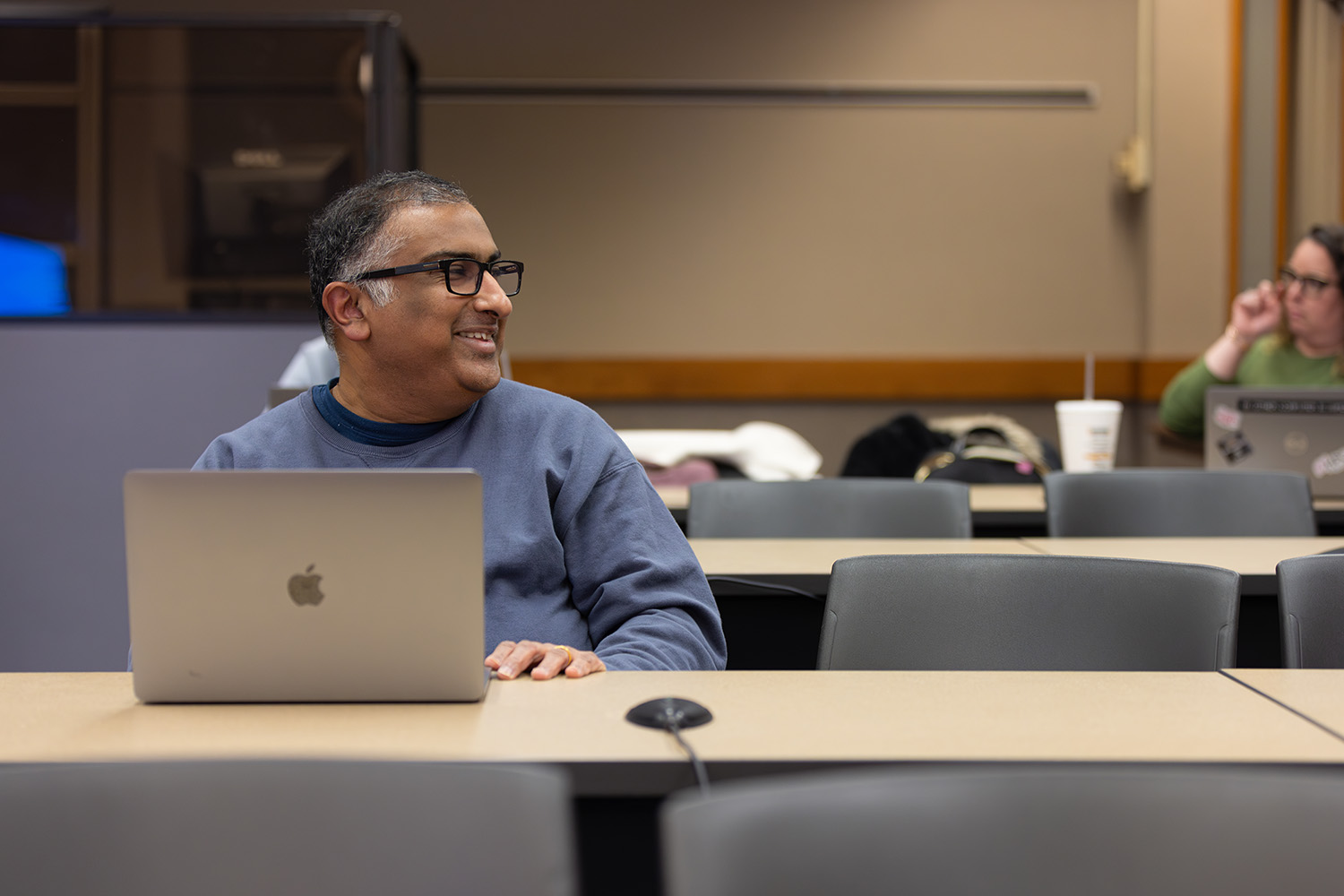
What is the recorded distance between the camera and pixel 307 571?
3.19 ft

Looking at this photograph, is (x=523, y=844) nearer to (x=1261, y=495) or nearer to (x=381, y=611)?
(x=381, y=611)

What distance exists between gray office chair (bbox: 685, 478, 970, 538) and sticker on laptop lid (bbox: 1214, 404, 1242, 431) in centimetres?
79

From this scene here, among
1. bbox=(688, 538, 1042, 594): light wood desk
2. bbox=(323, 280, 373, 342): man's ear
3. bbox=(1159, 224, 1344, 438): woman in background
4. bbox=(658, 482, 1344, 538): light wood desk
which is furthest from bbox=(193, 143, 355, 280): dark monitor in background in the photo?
bbox=(1159, 224, 1344, 438): woman in background

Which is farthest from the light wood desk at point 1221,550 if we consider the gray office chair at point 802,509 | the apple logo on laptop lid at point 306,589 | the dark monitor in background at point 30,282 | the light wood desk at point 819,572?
the dark monitor in background at point 30,282

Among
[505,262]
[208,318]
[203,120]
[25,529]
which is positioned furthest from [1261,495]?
[25,529]

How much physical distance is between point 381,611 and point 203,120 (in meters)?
2.44

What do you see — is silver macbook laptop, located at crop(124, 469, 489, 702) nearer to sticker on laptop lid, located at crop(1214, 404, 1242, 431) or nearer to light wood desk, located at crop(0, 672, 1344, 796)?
light wood desk, located at crop(0, 672, 1344, 796)

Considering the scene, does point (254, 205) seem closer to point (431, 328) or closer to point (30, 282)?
point (30, 282)

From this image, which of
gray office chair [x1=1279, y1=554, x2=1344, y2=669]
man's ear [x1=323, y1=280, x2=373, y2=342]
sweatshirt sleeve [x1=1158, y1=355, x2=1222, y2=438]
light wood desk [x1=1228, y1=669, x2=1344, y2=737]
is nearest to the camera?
light wood desk [x1=1228, y1=669, x2=1344, y2=737]

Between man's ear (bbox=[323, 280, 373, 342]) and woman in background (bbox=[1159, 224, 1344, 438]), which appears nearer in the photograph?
man's ear (bbox=[323, 280, 373, 342])

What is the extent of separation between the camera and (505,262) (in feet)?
4.97

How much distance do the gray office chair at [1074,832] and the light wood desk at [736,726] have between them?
0.87 ft

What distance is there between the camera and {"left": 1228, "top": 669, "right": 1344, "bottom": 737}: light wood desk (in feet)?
3.28

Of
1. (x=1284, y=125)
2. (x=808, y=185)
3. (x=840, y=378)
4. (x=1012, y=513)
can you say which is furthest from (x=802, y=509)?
Result: (x=1284, y=125)
